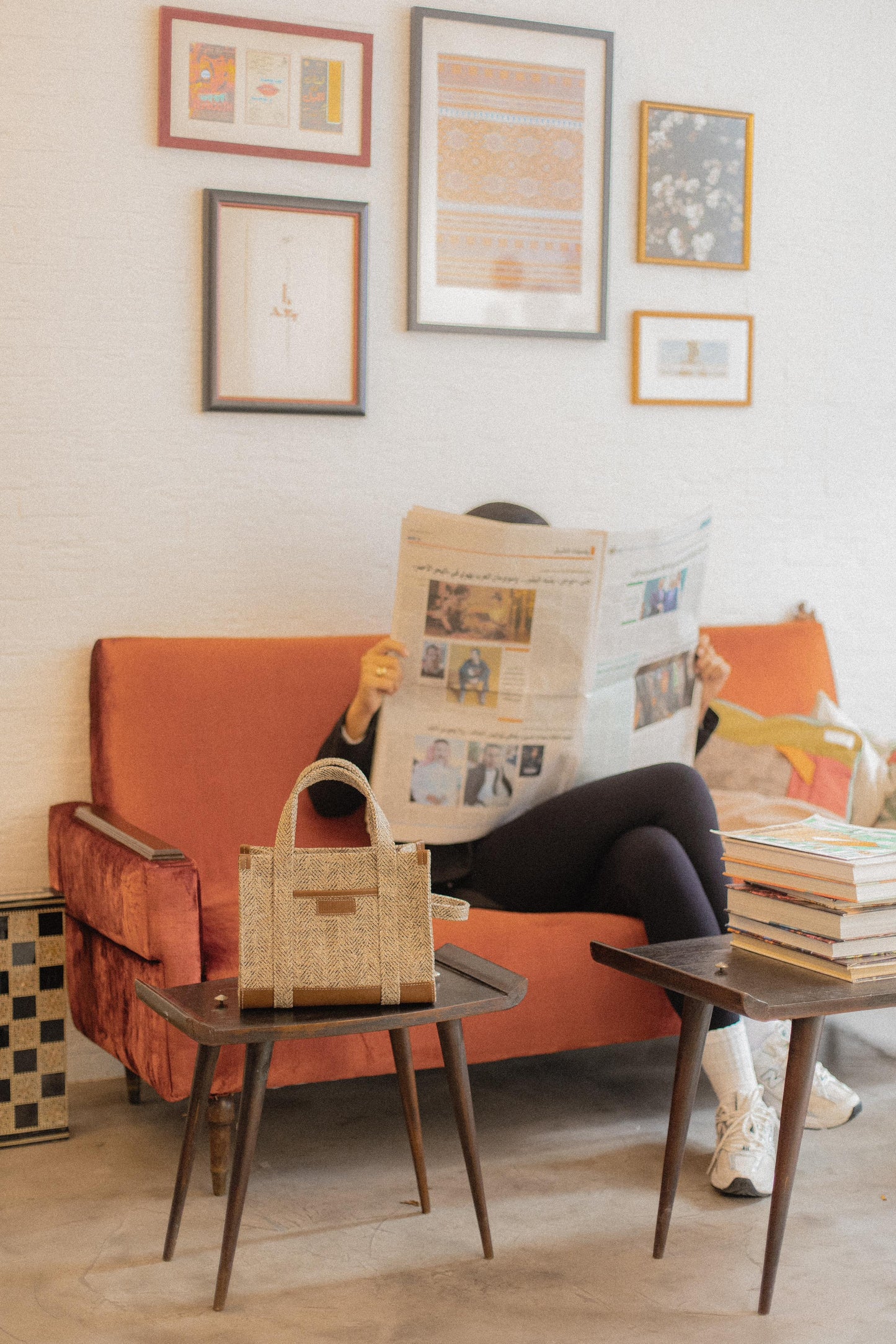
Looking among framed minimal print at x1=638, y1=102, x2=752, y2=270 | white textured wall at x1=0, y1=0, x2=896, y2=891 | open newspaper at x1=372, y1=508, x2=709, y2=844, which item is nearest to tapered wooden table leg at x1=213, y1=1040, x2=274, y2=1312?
open newspaper at x1=372, y1=508, x2=709, y2=844

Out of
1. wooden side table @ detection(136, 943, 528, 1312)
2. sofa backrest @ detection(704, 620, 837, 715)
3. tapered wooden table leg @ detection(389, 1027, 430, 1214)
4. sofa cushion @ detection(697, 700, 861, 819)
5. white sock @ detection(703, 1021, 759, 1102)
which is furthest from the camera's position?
sofa backrest @ detection(704, 620, 837, 715)

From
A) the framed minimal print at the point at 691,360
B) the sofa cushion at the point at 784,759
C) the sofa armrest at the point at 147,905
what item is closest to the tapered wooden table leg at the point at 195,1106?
the sofa armrest at the point at 147,905

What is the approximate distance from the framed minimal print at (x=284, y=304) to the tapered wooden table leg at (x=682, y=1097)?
142 centimetres

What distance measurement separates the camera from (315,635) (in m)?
2.65

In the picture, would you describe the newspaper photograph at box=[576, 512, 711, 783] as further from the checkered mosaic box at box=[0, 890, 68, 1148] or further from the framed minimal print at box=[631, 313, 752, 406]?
the checkered mosaic box at box=[0, 890, 68, 1148]

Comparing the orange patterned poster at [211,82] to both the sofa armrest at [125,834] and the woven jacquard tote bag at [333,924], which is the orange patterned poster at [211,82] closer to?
the sofa armrest at [125,834]

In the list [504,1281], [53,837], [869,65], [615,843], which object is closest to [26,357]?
[53,837]

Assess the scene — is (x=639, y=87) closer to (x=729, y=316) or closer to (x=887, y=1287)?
(x=729, y=316)

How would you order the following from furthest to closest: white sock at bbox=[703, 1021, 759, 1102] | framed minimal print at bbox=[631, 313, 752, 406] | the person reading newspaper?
framed minimal print at bbox=[631, 313, 752, 406], the person reading newspaper, white sock at bbox=[703, 1021, 759, 1102]

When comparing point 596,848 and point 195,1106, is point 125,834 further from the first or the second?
point 596,848

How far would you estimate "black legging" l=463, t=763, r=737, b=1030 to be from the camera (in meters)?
2.04

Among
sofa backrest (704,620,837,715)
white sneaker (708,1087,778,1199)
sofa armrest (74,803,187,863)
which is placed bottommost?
white sneaker (708,1087,778,1199)

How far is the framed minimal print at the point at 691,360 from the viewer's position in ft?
9.42

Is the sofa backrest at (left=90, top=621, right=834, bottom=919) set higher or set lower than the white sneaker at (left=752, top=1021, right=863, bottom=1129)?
higher
